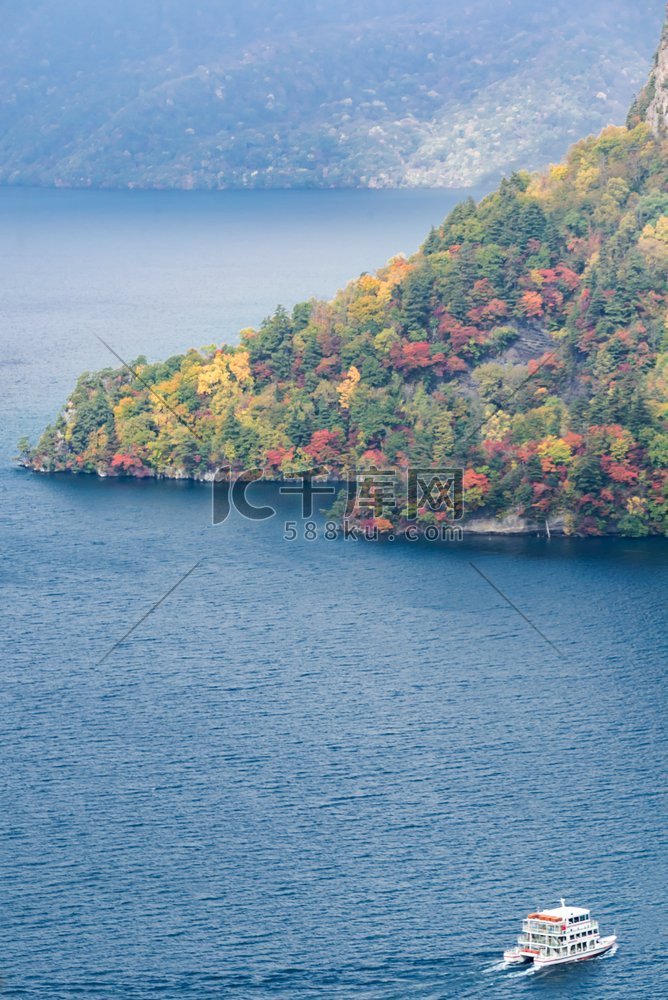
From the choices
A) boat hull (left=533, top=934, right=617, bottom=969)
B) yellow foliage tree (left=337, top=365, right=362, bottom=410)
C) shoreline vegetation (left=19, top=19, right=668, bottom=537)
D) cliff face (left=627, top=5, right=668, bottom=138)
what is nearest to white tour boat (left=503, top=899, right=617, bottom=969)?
boat hull (left=533, top=934, right=617, bottom=969)

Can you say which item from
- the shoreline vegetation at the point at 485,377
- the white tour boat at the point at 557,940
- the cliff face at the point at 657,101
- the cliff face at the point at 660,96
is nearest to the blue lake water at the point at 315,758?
the white tour boat at the point at 557,940

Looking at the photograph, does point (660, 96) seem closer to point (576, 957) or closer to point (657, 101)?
point (657, 101)

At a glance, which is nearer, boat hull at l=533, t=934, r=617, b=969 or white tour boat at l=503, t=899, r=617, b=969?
white tour boat at l=503, t=899, r=617, b=969

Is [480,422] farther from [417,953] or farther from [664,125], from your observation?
[417,953]

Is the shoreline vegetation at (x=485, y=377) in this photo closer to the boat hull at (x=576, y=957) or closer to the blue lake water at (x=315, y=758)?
the blue lake water at (x=315, y=758)

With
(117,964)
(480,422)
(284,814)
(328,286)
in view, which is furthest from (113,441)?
(328,286)

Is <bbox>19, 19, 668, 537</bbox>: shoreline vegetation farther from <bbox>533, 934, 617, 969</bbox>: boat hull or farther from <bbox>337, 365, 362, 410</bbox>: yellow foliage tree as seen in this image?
<bbox>533, 934, 617, 969</bbox>: boat hull
